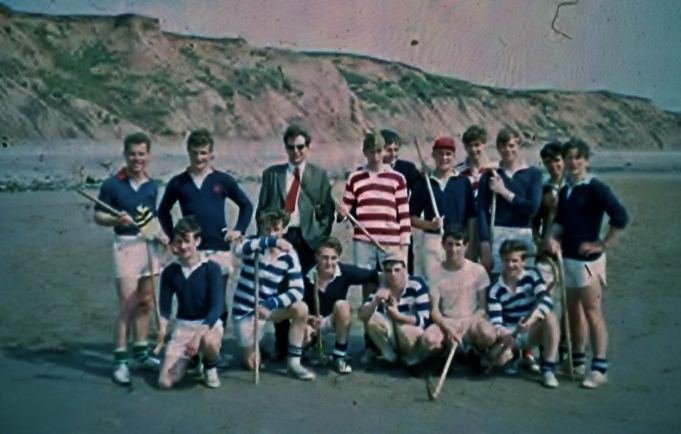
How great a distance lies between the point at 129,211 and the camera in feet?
20.2

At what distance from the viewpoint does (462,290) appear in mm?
6238

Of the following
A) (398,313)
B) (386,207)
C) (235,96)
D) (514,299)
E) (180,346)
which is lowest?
(180,346)

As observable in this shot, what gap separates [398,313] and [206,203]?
1564 millimetres

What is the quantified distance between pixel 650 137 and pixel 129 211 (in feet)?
180

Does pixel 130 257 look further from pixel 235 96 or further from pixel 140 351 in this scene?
pixel 235 96

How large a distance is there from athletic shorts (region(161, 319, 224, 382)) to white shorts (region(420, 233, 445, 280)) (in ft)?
5.29

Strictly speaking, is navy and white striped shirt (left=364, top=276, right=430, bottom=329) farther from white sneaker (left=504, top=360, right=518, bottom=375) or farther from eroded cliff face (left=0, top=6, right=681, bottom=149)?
eroded cliff face (left=0, top=6, right=681, bottom=149)

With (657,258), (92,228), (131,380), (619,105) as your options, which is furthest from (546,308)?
(619,105)

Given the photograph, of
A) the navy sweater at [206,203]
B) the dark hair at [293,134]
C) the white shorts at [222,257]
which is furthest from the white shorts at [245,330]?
the dark hair at [293,134]

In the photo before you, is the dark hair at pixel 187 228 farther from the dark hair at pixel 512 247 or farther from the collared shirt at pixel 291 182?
the dark hair at pixel 512 247

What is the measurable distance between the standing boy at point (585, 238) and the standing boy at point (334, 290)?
56.3 inches

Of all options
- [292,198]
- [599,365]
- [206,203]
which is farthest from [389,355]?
[206,203]

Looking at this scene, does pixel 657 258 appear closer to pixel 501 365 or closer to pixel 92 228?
pixel 501 365

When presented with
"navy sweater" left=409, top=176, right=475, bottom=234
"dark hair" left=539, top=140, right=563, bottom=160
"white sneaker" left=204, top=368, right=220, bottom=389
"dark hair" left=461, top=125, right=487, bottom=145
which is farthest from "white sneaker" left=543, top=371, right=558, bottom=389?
"white sneaker" left=204, top=368, right=220, bottom=389
